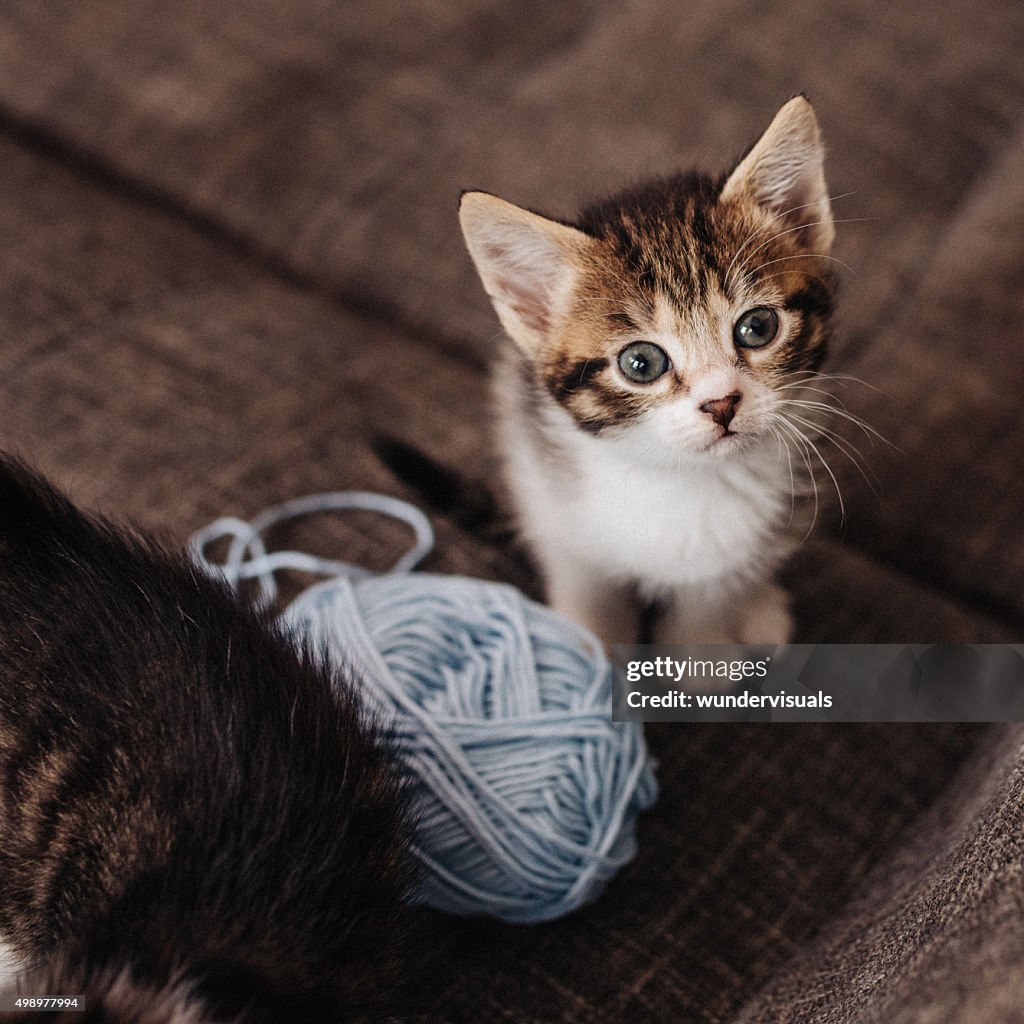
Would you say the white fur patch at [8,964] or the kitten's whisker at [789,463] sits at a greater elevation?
the kitten's whisker at [789,463]

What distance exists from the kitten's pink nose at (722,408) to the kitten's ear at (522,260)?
175 millimetres

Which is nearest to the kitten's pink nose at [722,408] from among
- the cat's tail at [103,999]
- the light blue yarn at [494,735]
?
the light blue yarn at [494,735]

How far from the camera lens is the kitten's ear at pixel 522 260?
0.77 meters

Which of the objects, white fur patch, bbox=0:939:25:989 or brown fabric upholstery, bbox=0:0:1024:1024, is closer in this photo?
white fur patch, bbox=0:939:25:989

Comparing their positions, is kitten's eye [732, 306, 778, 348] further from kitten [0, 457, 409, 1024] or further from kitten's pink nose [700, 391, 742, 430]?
kitten [0, 457, 409, 1024]

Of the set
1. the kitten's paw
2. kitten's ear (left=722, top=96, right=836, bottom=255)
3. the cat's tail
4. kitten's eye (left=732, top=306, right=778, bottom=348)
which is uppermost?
kitten's ear (left=722, top=96, right=836, bottom=255)

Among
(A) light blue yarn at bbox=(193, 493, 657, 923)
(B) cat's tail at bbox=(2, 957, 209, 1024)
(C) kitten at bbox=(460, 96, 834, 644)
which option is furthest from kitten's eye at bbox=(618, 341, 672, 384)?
(B) cat's tail at bbox=(2, 957, 209, 1024)

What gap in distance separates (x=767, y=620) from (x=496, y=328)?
0.57 meters

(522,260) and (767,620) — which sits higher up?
(522,260)

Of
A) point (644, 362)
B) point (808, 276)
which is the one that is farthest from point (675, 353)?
point (808, 276)

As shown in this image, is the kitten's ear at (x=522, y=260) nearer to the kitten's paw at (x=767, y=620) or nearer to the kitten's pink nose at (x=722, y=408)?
the kitten's pink nose at (x=722, y=408)

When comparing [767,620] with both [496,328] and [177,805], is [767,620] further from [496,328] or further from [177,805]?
[177,805]

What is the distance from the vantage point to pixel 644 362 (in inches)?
30.9

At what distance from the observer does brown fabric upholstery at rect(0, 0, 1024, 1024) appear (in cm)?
83
